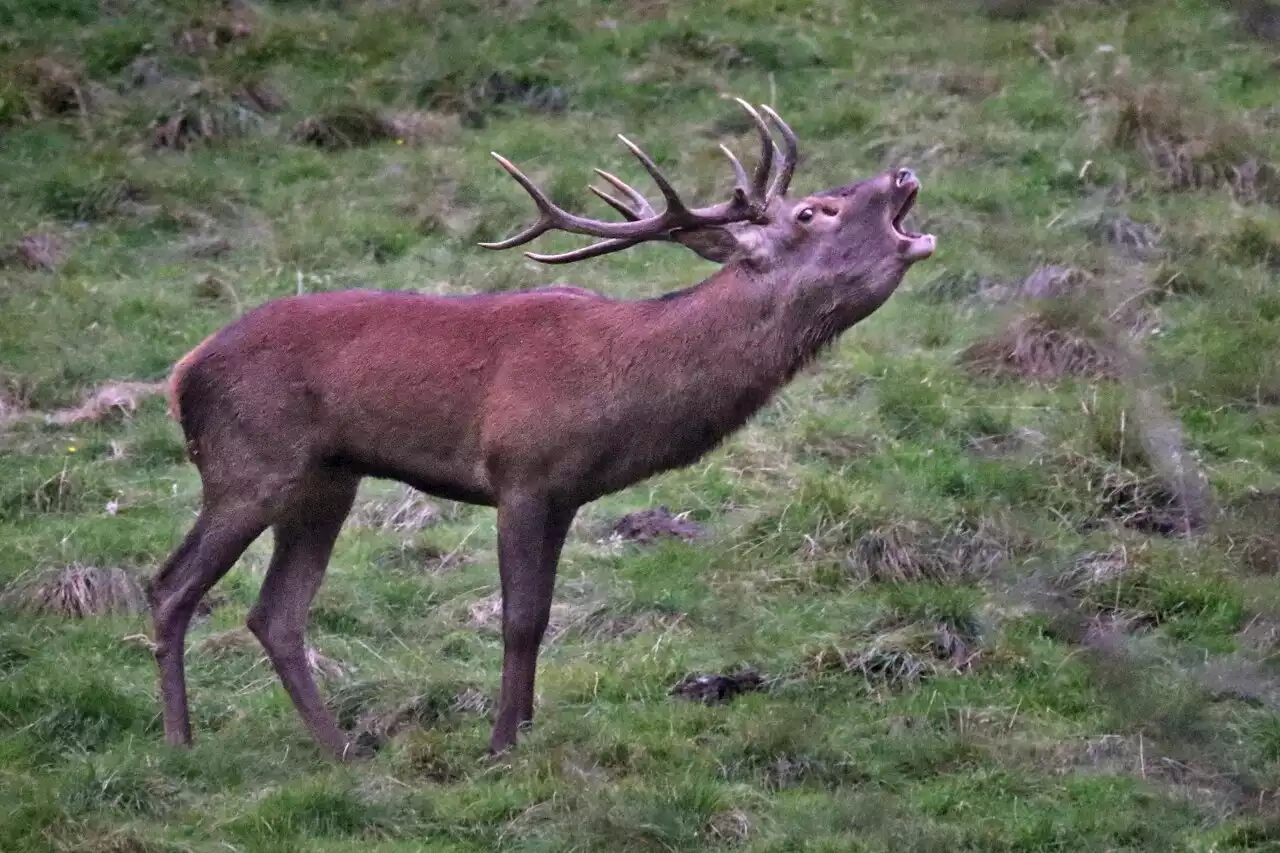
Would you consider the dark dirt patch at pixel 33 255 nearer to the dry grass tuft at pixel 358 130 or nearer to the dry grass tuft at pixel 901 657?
the dry grass tuft at pixel 358 130

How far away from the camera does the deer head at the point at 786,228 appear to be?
5840 mm

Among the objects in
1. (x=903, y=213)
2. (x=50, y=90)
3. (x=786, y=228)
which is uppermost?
(x=903, y=213)

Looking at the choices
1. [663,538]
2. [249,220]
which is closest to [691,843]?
[663,538]

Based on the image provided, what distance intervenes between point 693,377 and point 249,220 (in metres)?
5.36

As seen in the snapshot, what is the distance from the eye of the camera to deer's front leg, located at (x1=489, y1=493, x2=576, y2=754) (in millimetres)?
5898

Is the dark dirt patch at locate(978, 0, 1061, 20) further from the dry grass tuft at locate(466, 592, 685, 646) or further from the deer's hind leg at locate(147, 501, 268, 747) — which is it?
the dry grass tuft at locate(466, 592, 685, 646)

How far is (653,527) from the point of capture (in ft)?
25.2

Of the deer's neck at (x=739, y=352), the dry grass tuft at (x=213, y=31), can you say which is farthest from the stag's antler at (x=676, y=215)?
the dry grass tuft at (x=213, y=31)

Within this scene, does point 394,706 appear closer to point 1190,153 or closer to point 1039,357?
point 1039,357

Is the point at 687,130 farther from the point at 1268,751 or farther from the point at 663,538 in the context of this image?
the point at 1268,751

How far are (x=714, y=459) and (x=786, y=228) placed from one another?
2332 millimetres

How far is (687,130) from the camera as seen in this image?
11484 mm

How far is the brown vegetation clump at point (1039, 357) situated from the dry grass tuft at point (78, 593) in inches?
146

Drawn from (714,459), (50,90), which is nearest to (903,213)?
(714,459)
